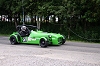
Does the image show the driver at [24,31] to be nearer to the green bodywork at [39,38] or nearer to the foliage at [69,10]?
the green bodywork at [39,38]

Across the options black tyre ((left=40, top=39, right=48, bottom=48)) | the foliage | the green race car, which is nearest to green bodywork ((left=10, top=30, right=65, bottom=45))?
the green race car

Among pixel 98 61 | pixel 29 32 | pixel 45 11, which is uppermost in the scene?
pixel 45 11

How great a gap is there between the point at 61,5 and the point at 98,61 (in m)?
12.7

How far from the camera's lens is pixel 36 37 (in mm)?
15078

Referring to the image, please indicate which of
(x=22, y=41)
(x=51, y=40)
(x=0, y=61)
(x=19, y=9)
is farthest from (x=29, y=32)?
(x=19, y=9)

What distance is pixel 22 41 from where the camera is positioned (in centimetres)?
1605

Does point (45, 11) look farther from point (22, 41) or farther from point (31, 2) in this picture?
point (22, 41)

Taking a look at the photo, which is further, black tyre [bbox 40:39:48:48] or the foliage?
the foliage

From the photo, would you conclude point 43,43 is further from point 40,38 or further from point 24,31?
point 24,31

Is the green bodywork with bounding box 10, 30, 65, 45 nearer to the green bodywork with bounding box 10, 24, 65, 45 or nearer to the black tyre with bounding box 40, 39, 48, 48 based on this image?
the green bodywork with bounding box 10, 24, 65, 45

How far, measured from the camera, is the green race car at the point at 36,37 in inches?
575

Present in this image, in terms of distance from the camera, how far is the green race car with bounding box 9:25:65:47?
1459cm

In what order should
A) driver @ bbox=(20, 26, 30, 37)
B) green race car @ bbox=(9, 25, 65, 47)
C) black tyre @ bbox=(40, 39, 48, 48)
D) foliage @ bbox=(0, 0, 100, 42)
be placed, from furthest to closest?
1. foliage @ bbox=(0, 0, 100, 42)
2. driver @ bbox=(20, 26, 30, 37)
3. green race car @ bbox=(9, 25, 65, 47)
4. black tyre @ bbox=(40, 39, 48, 48)

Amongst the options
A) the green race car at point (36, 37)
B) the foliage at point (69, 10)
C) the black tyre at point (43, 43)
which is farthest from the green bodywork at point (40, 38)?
the foliage at point (69, 10)
